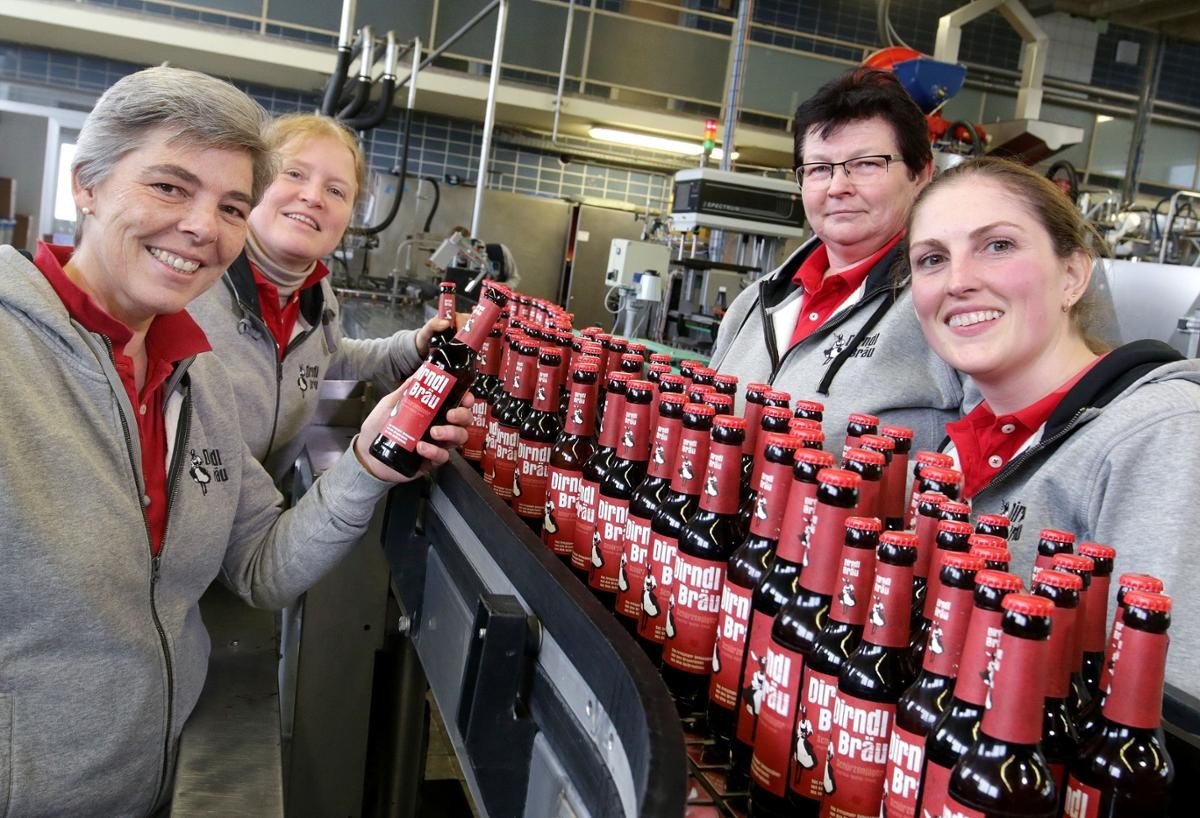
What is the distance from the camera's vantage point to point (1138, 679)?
2.35 feet

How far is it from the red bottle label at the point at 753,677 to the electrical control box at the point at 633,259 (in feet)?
15.4

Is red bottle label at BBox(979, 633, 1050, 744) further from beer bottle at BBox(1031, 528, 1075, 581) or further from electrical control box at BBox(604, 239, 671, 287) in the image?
electrical control box at BBox(604, 239, 671, 287)

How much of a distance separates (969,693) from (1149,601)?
145 millimetres

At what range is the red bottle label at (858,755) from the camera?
2.57ft

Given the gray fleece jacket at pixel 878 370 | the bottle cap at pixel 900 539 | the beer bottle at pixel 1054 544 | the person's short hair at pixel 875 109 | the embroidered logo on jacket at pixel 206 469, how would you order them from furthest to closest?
1. the person's short hair at pixel 875 109
2. the gray fleece jacket at pixel 878 370
3. the embroidered logo on jacket at pixel 206 469
4. the beer bottle at pixel 1054 544
5. the bottle cap at pixel 900 539

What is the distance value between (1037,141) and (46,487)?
613cm

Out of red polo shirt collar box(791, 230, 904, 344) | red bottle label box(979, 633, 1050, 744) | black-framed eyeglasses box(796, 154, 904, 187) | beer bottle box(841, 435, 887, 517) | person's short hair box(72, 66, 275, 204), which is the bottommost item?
red bottle label box(979, 633, 1050, 744)

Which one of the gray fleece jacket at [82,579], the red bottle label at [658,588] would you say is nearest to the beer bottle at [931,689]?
the red bottle label at [658,588]

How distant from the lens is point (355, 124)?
3865 millimetres

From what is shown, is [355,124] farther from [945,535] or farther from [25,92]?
[25,92]

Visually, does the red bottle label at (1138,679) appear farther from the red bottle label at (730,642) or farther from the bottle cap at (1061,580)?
the red bottle label at (730,642)

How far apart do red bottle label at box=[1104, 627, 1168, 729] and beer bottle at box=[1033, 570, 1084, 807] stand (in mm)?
37

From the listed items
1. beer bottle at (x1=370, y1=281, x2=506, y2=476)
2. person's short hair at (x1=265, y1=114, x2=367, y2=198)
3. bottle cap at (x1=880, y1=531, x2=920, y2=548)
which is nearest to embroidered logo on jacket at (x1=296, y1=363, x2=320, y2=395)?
person's short hair at (x1=265, y1=114, x2=367, y2=198)

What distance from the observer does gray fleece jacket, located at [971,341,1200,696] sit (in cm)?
108
